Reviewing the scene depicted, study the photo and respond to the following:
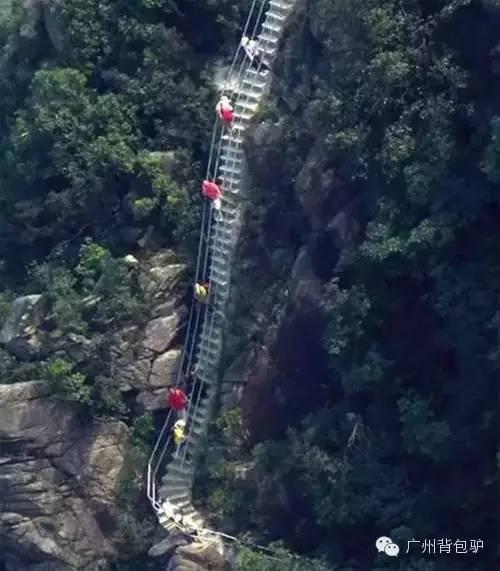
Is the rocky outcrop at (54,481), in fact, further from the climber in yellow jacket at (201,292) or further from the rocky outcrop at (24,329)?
the climber in yellow jacket at (201,292)

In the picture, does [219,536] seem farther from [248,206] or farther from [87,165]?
[87,165]

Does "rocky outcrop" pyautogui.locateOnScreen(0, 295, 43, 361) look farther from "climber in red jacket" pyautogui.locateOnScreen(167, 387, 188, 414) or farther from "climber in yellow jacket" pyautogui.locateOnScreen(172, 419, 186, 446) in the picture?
"climber in yellow jacket" pyautogui.locateOnScreen(172, 419, 186, 446)

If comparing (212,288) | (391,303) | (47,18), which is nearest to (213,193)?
(212,288)

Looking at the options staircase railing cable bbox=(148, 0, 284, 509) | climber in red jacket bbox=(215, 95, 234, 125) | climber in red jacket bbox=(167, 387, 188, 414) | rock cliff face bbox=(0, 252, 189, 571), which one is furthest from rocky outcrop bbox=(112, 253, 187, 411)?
climber in red jacket bbox=(215, 95, 234, 125)

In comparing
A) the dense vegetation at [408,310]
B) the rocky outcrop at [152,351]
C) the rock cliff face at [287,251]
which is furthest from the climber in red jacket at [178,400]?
the dense vegetation at [408,310]

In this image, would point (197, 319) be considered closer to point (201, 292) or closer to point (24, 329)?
point (201, 292)

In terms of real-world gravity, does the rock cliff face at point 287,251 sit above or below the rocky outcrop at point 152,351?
above
